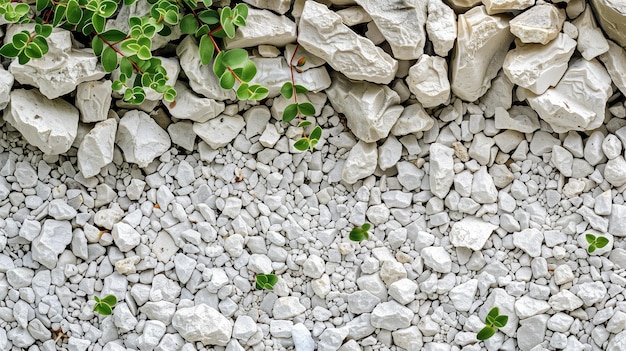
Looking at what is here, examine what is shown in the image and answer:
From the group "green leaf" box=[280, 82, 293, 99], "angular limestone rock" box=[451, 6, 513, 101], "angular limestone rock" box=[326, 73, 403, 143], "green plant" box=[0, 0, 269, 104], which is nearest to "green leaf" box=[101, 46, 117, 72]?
"green plant" box=[0, 0, 269, 104]

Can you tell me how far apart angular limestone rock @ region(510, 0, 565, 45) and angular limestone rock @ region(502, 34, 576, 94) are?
0.08 ft

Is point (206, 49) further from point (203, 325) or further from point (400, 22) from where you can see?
point (203, 325)

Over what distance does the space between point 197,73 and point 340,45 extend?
0.33 metres

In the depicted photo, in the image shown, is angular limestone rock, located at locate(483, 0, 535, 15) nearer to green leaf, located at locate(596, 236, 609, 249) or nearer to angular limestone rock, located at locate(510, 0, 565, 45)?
angular limestone rock, located at locate(510, 0, 565, 45)

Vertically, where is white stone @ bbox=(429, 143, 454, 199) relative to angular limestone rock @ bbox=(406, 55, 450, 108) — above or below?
below

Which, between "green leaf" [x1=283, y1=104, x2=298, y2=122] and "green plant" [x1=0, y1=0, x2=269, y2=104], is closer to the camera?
"green plant" [x1=0, y1=0, x2=269, y2=104]

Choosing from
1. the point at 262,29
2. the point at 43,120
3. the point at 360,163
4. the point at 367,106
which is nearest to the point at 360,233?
the point at 360,163

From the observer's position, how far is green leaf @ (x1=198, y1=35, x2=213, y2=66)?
1750mm

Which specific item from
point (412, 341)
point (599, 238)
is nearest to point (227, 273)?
point (412, 341)

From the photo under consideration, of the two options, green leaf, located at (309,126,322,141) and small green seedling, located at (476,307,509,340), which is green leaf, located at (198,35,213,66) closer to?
green leaf, located at (309,126,322,141)

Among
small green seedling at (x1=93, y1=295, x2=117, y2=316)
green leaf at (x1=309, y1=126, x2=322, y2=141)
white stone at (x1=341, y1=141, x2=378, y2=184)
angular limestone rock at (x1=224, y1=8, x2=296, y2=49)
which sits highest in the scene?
angular limestone rock at (x1=224, y1=8, x2=296, y2=49)

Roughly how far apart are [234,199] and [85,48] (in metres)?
0.49

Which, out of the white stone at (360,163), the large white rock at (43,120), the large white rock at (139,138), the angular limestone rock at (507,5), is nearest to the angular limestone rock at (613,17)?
the angular limestone rock at (507,5)

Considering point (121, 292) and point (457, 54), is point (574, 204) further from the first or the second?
point (121, 292)
